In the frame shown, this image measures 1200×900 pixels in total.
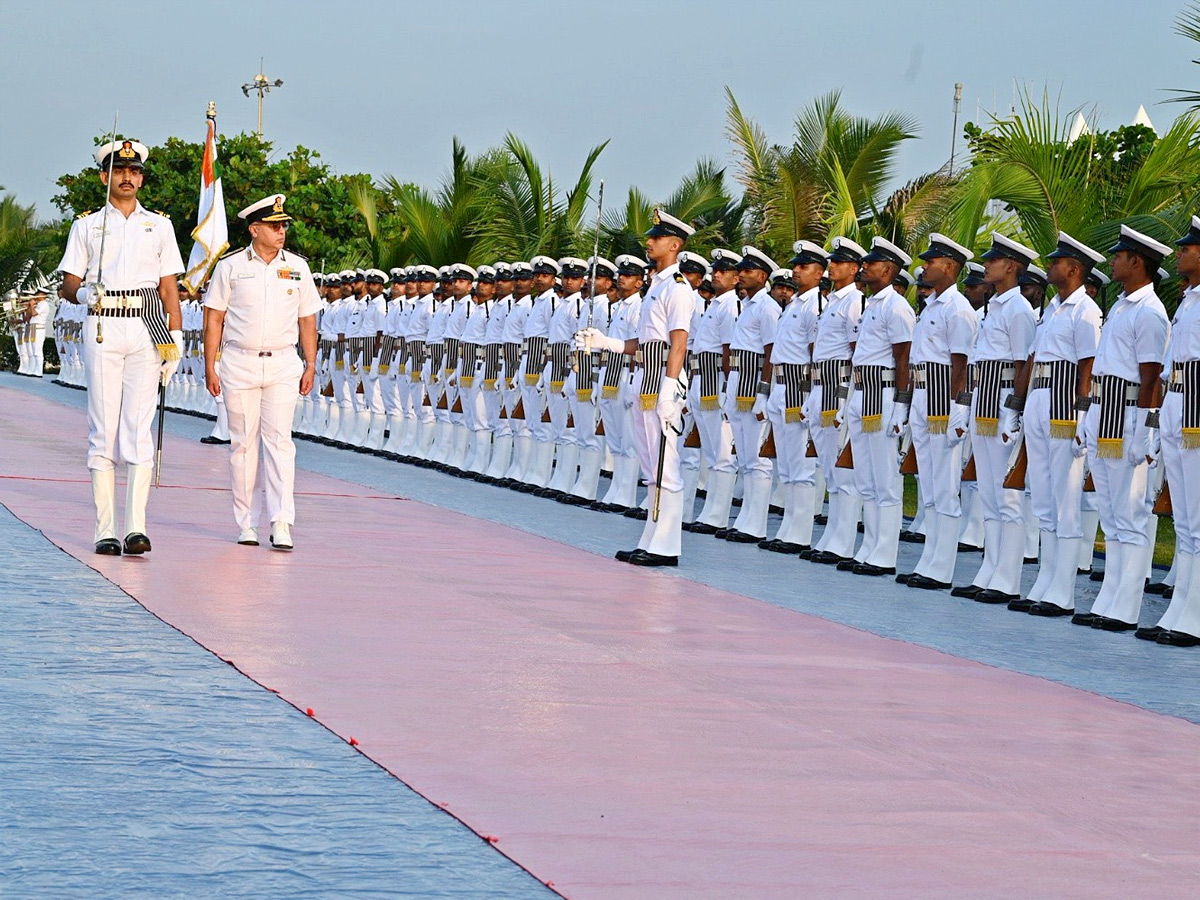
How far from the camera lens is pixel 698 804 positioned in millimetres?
5762

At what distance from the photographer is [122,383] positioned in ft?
35.5

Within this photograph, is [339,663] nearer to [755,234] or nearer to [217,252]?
[217,252]

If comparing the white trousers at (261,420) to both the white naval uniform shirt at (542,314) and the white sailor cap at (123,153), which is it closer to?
the white sailor cap at (123,153)

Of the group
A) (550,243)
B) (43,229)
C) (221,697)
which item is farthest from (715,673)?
(43,229)

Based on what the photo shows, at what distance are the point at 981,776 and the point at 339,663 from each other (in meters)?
2.72

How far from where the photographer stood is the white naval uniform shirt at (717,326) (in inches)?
647

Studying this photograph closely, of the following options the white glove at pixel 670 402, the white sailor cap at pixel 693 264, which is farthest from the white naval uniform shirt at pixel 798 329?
the white sailor cap at pixel 693 264

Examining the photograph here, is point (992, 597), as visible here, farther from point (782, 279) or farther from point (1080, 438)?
point (782, 279)

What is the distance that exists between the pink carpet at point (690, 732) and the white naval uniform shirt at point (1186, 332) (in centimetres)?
239

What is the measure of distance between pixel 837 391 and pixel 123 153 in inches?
232

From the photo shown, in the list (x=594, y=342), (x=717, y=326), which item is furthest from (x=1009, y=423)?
(x=717, y=326)

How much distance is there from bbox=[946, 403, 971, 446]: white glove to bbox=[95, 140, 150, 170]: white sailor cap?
572 cm

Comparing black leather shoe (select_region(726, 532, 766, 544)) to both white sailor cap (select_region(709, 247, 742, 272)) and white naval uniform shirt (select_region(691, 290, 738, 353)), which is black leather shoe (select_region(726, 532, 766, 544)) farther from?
white sailor cap (select_region(709, 247, 742, 272))

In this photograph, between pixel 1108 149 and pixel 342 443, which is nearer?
pixel 1108 149
